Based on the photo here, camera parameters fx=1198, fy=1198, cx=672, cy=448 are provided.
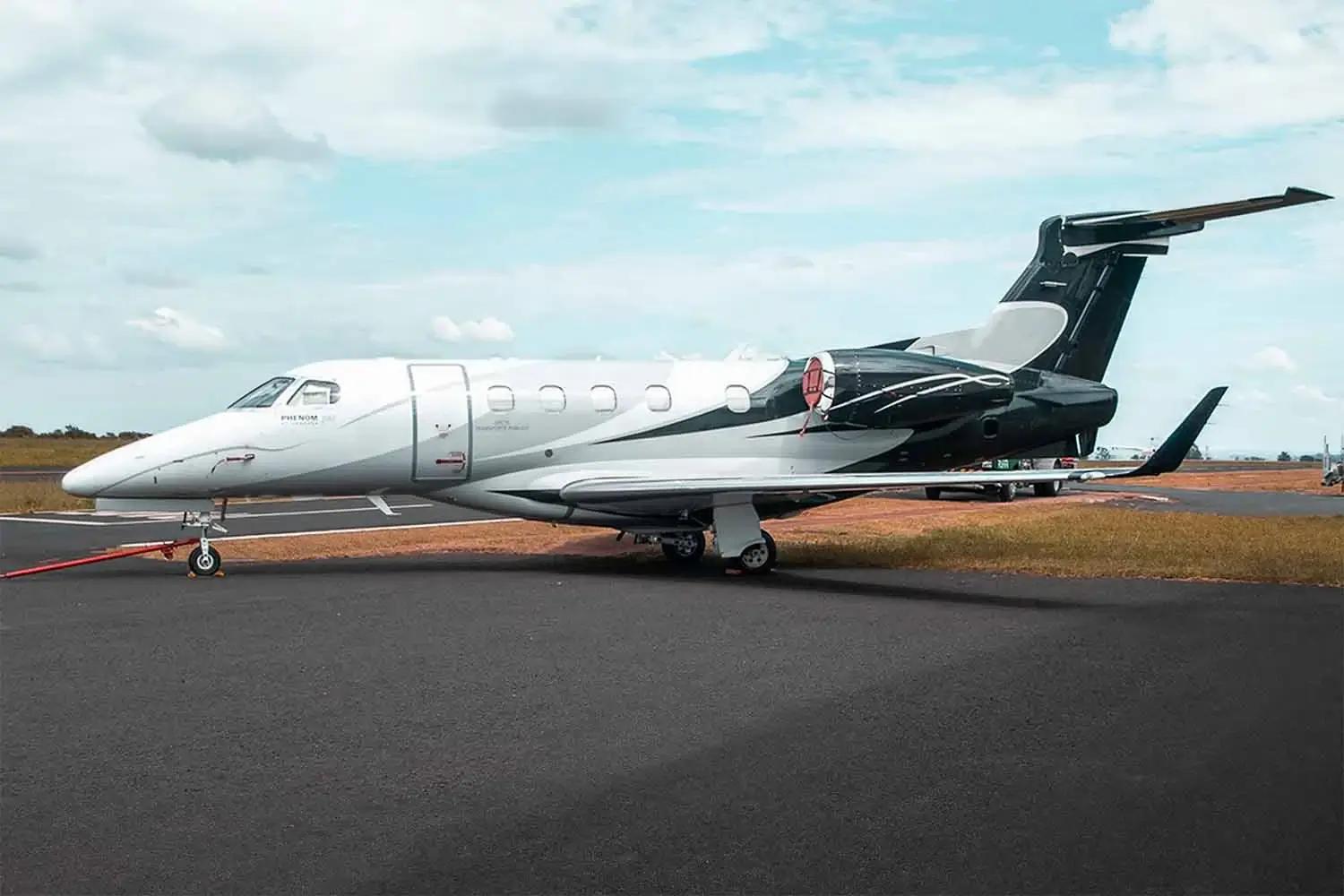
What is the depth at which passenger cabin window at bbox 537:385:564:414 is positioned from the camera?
646 inches

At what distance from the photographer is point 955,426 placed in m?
17.8

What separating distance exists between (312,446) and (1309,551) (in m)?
14.4

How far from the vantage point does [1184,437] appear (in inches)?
540

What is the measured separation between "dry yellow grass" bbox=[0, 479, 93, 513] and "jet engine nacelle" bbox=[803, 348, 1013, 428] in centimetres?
1829

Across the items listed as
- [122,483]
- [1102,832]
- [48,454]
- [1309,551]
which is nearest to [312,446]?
[122,483]

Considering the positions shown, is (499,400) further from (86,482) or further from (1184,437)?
(1184,437)

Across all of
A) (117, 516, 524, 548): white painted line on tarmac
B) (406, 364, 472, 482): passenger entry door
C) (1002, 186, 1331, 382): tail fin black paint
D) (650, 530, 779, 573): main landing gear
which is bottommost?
(650, 530, 779, 573): main landing gear

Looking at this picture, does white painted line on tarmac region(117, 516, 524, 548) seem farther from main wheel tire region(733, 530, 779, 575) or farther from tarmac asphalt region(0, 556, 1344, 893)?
tarmac asphalt region(0, 556, 1344, 893)

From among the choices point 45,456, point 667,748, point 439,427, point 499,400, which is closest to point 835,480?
point 499,400

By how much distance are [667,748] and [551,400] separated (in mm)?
10032

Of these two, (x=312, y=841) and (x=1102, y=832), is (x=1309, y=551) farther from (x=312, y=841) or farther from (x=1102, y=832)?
(x=312, y=841)

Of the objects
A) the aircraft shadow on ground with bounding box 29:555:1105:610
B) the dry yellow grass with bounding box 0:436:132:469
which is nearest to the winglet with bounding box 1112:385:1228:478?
the aircraft shadow on ground with bounding box 29:555:1105:610

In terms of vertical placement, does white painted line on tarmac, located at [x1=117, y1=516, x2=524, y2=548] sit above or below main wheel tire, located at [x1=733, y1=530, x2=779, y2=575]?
above

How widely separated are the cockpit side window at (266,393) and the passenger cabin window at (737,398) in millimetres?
5992
